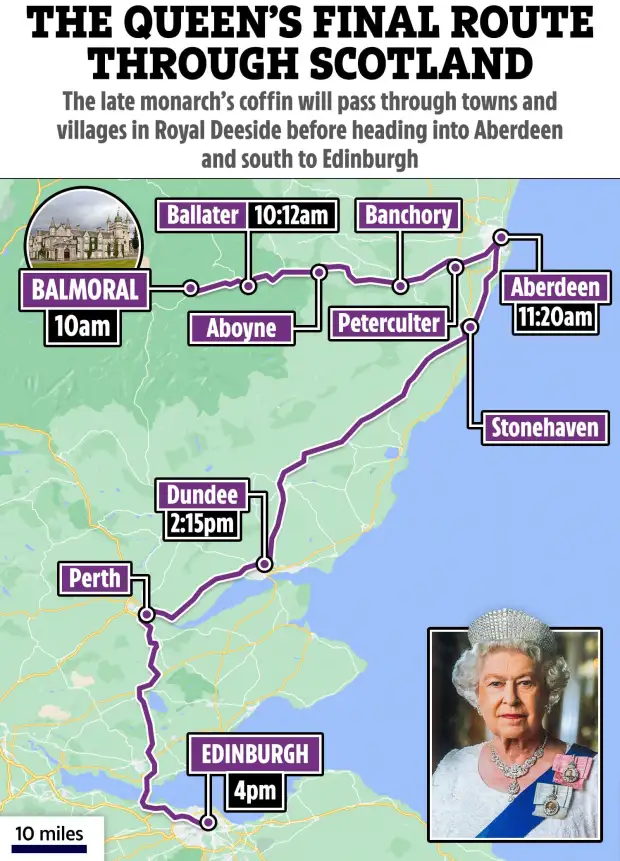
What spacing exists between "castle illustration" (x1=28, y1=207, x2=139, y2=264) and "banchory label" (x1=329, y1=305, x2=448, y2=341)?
1060 millimetres

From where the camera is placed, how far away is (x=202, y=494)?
473cm

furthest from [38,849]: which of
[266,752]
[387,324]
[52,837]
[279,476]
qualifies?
[387,324]

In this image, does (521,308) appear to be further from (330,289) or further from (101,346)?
(101,346)

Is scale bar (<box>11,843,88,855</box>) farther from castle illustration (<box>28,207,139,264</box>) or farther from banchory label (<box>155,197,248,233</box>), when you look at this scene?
banchory label (<box>155,197,248,233</box>)

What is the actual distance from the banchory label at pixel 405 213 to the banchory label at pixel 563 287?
1.57ft

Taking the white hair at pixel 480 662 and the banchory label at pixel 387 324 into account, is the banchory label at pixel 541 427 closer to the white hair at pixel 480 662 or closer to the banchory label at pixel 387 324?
the banchory label at pixel 387 324

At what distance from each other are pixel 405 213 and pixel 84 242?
1.58m

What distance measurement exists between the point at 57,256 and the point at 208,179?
836 millimetres

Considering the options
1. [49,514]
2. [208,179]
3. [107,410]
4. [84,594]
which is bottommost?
[84,594]

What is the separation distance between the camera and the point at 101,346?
4773 mm

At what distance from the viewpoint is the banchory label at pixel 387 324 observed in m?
4.76

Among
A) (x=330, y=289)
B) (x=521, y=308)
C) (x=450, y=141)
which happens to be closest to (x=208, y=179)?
(x=330, y=289)

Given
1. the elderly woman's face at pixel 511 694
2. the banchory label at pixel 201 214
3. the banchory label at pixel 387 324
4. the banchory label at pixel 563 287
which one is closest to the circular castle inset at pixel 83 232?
the banchory label at pixel 201 214

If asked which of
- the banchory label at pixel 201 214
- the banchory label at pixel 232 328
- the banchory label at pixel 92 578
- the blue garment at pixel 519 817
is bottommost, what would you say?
the blue garment at pixel 519 817
